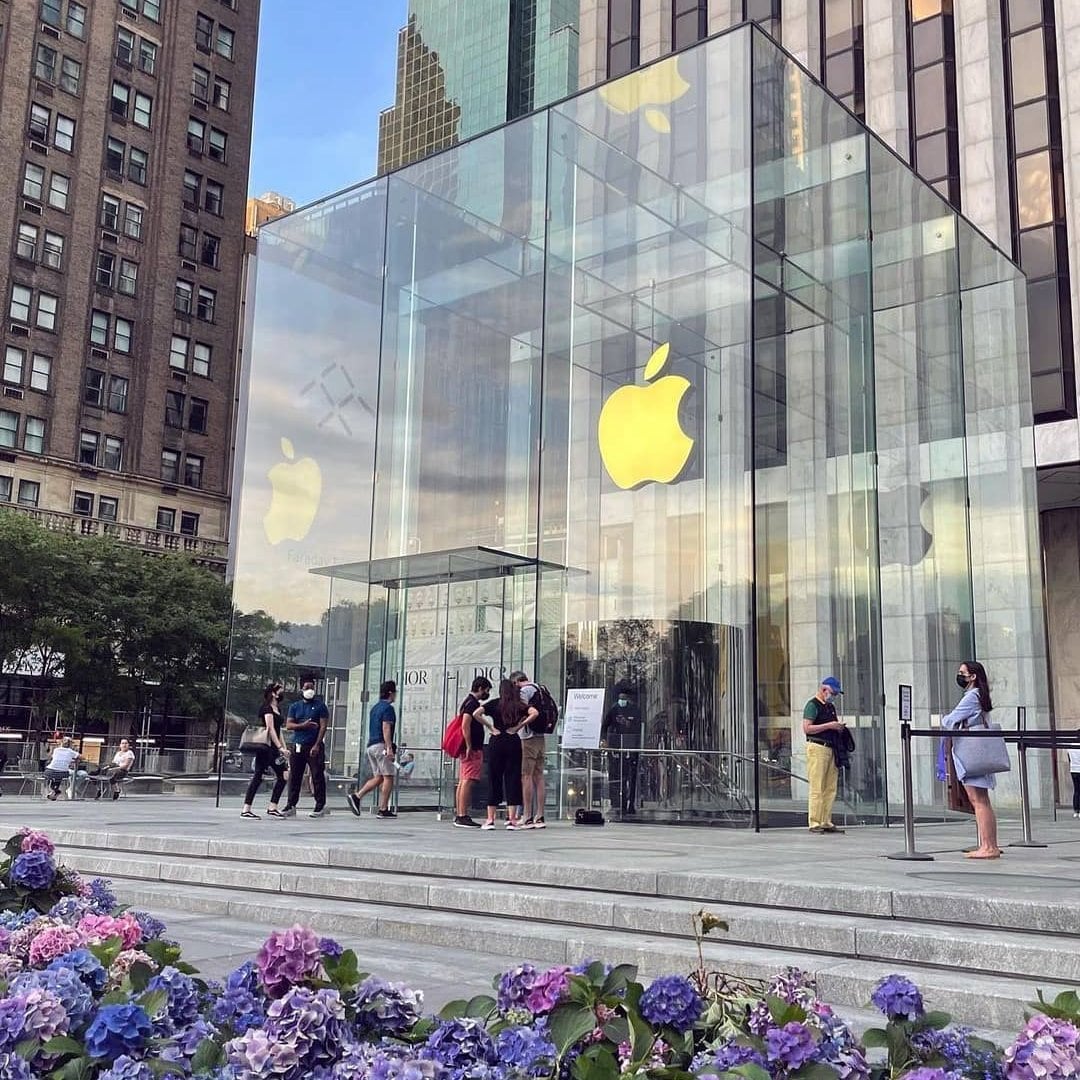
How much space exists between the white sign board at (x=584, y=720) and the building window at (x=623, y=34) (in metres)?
30.6

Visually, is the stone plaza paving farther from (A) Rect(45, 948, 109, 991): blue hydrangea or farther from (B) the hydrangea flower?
(B) the hydrangea flower

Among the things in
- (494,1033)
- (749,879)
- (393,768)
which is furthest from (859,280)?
(494,1033)

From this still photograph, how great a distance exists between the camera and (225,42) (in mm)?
67688

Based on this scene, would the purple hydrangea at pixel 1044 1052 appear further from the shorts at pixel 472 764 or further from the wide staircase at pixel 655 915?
the shorts at pixel 472 764

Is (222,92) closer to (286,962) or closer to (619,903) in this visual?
(619,903)

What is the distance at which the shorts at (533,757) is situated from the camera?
1424cm

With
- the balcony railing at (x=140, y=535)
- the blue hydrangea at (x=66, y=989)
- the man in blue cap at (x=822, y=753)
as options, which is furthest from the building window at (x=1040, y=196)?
the balcony railing at (x=140, y=535)

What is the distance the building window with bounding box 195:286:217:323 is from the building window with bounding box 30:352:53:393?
10183 millimetres

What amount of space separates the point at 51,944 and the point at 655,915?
4.41m

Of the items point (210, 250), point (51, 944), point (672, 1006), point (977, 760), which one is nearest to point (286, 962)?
point (672, 1006)

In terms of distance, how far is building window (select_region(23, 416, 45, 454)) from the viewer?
53969 millimetres

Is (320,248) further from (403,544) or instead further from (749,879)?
(749,879)

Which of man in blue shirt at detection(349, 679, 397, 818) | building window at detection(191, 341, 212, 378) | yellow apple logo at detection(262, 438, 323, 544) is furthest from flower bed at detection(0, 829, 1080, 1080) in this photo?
building window at detection(191, 341, 212, 378)

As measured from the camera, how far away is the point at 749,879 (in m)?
7.64
